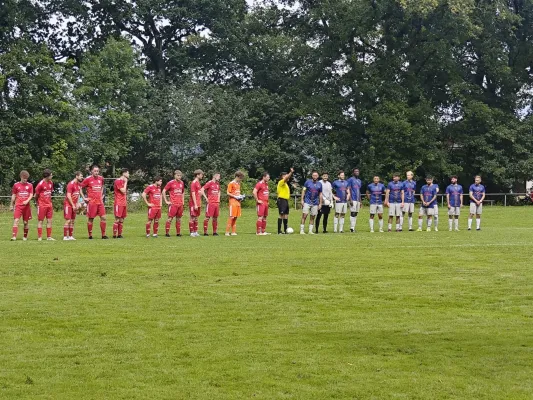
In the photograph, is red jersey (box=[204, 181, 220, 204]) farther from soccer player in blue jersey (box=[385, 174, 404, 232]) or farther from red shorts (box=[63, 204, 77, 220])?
soccer player in blue jersey (box=[385, 174, 404, 232])

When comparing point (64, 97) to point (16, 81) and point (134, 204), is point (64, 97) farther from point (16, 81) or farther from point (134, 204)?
point (134, 204)

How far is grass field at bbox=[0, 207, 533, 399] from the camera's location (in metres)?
8.30

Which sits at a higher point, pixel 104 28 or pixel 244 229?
pixel 104 28

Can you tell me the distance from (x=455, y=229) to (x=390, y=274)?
1609cm

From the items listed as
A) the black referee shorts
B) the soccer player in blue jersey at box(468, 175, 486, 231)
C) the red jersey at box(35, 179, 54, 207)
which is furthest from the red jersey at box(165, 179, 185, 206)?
the soccer player in blue jersey at box(468, 175, 486, 231)

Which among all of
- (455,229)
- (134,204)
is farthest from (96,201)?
(134,204)

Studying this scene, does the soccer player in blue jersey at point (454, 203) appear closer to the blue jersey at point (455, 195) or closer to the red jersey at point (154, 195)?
the blue jersey at point (455, 195)

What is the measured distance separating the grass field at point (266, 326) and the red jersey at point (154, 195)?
25.6 ft

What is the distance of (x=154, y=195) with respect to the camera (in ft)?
90.7

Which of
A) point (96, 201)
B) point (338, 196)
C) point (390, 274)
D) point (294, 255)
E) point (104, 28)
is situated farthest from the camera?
point (104, 28)

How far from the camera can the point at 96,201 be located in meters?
26.3

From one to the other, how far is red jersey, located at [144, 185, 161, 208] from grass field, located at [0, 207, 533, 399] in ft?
25.6

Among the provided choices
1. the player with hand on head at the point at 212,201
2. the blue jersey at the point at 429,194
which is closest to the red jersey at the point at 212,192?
the player with hand on head at the point at 212,201

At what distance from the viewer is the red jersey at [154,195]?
90.4ft
